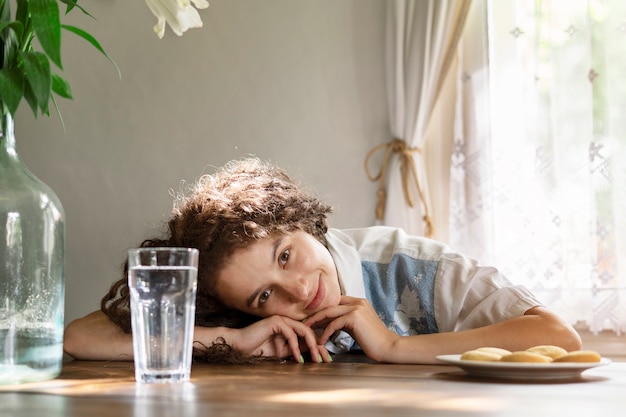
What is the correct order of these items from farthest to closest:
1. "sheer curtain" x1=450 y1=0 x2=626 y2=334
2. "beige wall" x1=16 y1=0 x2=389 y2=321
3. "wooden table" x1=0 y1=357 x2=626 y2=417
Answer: "beige wall" x1=16 y1=0 x2=389 y2=321 → "sheer curtain" x1=450 y1=0 x2=626 y2=334 → "wooden table" x1=0 y1=357 x2=626 y2=417

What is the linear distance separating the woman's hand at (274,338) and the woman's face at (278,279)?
0.22ft

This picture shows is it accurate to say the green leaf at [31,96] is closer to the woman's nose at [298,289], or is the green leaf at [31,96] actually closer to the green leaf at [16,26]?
the green leaf at [16,26]

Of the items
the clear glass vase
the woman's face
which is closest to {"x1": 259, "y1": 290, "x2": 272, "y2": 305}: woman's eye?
the woman's face

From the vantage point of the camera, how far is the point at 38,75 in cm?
91

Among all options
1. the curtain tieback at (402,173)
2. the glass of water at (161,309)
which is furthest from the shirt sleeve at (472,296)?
the curtain tieback at (402,173)

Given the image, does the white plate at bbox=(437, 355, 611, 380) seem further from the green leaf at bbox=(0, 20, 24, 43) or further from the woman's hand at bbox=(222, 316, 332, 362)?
the green leaf at bbox=(0, 20, 24, 43)

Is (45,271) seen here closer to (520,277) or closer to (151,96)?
(520,277)

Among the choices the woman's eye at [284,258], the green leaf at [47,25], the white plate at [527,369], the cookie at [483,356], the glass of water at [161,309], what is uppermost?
the green leaf at [47,25]

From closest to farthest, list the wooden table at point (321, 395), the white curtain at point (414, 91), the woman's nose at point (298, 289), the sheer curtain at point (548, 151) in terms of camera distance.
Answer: the wooden table at point (321, 395) < the woman's nose at point (298, 289) < the sheer curtain at point (548, 151) < the white curtain at point (414, 91)

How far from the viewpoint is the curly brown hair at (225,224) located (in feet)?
4.86

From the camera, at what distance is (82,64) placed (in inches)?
137

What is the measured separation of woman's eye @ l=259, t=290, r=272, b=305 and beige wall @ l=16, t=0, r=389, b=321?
5.23 ft

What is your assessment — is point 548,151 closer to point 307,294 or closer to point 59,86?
point 307,294

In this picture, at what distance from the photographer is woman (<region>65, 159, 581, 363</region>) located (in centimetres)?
138
